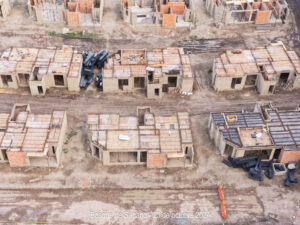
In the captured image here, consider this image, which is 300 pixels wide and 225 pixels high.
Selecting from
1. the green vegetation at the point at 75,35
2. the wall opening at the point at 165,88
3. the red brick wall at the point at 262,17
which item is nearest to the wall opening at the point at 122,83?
the wall opening at the point at 165,88

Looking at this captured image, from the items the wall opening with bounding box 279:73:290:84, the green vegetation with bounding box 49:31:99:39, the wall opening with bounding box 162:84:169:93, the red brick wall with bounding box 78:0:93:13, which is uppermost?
the red brick wall with bounding box 78:0:93:13

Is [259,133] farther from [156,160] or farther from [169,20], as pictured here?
[169,20]

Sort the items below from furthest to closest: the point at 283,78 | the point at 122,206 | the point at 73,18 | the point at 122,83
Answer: the point at 73,18 → the point at 283,78 → the point at 122,83 → the point at 122,206

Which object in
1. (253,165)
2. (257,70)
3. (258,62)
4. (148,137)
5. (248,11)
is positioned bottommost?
(253,165)

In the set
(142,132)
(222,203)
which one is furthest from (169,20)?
(222,203)

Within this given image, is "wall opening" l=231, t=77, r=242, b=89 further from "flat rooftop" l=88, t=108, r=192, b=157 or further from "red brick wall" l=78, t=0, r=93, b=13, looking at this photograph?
"red brick wall" l=78, t=0, r=93, b=13

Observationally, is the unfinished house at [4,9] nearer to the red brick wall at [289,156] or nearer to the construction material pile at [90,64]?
the construction material pile at [90,64]

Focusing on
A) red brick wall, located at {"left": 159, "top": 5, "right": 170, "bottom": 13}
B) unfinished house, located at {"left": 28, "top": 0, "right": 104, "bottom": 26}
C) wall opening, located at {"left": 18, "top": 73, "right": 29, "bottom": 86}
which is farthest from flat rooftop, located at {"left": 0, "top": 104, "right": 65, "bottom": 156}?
red brick wall, located at {"left": 159, "top": 5, "right": 170, "bottom": 13}
